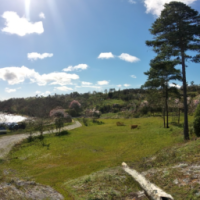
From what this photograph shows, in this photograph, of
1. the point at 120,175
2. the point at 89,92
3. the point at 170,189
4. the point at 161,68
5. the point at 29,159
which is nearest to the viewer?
the point at 170,189

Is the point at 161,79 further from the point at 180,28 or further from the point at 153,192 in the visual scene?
the point at 153,192

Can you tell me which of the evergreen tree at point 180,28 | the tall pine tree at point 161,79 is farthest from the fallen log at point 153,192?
the tall pine tree at point 161,79

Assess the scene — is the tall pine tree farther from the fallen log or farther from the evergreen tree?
the fallen log

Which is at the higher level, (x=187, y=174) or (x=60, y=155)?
(x=187, y=174)

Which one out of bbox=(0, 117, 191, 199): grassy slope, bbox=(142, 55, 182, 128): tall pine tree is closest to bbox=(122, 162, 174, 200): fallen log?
bbox=(0, 117, 191, 199): grassy slope

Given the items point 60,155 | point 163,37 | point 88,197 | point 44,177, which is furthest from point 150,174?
point 163,37

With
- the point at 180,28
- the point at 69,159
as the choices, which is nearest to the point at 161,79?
the point at 180,28

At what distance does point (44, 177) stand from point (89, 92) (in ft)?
361

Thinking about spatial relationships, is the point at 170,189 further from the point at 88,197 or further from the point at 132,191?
the point at 88,197

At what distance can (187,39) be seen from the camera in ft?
45.5

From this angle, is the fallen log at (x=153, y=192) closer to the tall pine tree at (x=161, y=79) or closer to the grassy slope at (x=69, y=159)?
the grassy slope at (x=69, y=159)

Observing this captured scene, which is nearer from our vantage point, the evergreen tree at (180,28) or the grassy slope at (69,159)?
the grassy slope at (69,159)

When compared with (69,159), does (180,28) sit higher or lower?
higher

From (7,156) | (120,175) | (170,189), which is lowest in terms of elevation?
(7,156)
